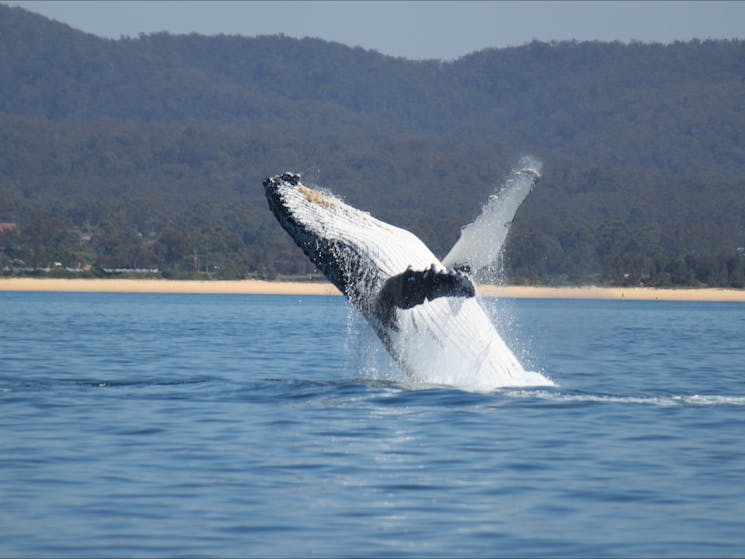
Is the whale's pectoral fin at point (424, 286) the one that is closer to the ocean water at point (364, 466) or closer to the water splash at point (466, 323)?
the water splash at point (466, 323)

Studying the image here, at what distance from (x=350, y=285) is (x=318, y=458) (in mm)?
2502

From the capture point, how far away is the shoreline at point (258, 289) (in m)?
110

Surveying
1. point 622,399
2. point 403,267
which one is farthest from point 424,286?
point 622,399

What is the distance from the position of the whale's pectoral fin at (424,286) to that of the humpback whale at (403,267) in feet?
0.04

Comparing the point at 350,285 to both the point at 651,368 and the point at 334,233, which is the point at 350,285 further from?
the point at 651,368

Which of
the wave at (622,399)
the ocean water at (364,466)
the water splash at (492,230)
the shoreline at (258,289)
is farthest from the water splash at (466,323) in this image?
the shoreline at (258,289)

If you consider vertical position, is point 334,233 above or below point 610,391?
above

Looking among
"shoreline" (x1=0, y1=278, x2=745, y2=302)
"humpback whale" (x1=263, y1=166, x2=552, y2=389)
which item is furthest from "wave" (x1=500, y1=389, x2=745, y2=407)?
"shoreline" (x1=0, y1=278, x2=745, y2=302)

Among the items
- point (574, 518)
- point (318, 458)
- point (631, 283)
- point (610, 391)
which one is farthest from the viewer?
point (631, 283)

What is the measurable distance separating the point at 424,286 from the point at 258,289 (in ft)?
347

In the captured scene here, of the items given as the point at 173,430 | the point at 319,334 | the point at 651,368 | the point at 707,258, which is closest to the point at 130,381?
the point at 173,430

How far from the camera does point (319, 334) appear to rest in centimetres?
3609

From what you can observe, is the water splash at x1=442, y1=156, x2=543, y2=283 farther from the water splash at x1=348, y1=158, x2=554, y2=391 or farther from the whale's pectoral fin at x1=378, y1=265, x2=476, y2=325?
the whale's pectoral fin at x1=378, y1=265, x2=476, y2=325

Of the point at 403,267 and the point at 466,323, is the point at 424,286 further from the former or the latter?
the point at 466,323
